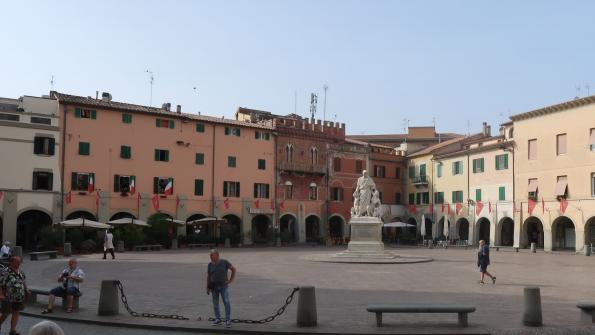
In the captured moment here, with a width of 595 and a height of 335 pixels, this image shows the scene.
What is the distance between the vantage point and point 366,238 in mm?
33656

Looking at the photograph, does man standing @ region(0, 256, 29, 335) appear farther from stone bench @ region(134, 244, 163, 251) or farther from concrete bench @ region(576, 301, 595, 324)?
stone bench @ region(134, 244, 163, 251)

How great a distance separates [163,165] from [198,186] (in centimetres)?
356

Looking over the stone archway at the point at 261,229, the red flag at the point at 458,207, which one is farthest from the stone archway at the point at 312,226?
the red flag at the point at 458,207

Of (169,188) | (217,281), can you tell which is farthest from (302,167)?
(217,281)

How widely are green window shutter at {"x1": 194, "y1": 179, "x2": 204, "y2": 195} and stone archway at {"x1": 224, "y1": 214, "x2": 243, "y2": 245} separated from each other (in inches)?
132

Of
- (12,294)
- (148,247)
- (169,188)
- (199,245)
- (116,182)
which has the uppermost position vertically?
(116,182)

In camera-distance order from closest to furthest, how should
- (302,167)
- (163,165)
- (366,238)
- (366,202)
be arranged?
(366,238)
(366,202)
(163,165)
(302,167)

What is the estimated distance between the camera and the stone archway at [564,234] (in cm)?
5103

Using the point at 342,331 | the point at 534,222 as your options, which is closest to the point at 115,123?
the point at 534,222

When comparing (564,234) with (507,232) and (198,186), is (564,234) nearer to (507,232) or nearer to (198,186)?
(507,232)

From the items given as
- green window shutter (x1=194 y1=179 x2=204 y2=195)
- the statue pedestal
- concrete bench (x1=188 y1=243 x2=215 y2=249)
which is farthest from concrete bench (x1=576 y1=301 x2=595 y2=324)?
green window shutter (x1=194 y1=179 x2=204 y2=195)

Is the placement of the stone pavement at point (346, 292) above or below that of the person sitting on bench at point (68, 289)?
below

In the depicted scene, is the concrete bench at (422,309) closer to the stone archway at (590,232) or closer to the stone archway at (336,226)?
the stone archway at (590,232)

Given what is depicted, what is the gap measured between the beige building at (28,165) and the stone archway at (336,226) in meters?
27.3
